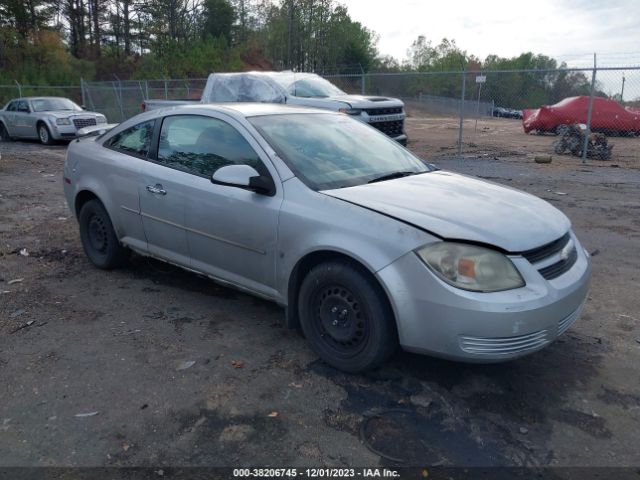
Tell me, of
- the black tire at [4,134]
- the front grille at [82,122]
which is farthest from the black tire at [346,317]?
the black tire at [4,134]

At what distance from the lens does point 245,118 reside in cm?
409

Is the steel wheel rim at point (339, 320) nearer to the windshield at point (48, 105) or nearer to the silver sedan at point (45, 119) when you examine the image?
the silver sedan at point (45, 119)

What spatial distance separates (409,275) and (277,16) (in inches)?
2547

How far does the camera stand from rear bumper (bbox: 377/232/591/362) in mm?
2908

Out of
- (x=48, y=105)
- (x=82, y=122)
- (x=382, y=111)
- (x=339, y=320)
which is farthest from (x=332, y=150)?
(x=48, y=105)

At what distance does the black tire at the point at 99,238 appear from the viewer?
5.16m

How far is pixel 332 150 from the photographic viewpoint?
4.15m

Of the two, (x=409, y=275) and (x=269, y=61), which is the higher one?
(x=269, y=61)

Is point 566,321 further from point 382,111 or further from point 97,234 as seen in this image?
point 382,111

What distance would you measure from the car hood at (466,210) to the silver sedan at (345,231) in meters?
0.01

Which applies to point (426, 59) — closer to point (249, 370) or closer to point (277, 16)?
point (277, 16)

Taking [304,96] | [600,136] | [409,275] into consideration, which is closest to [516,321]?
[409,275]

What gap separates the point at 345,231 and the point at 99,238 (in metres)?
3.08

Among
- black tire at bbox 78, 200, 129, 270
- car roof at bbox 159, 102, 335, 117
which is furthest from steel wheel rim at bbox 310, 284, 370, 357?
black tire at bbox 78, 200, 129, 270
